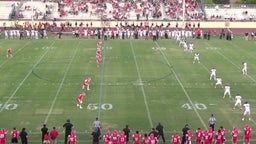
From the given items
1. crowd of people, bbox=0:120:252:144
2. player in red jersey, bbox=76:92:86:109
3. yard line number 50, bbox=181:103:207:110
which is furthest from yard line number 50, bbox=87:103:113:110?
crowd of people, bbox=0:120:252:144

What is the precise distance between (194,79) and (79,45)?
15995 millimetres

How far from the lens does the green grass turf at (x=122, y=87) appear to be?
20609 millimetres

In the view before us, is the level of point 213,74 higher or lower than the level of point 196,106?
higher

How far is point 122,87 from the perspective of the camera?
26156mm

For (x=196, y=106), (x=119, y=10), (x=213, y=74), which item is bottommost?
(x=196, y=106)

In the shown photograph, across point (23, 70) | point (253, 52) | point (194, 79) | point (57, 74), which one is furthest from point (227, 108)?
point (253, 52)

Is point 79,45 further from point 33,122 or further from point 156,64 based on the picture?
point 33,122

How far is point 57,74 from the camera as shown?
95.8 ft

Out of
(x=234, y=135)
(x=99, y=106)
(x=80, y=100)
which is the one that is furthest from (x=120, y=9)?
(x=234, y=135)

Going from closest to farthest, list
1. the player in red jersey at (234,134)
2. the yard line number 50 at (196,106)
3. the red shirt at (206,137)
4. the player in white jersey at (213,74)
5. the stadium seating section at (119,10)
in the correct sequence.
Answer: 1. the red shirt at (206,137)
2. the player in red jersey at (234,134)
3. the yard line number 50 at (196,106)
4. the player in white jersey at (213,74)
5. the stadium seating section at (119,10)

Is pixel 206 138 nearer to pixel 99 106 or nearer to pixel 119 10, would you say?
pixel 99 106

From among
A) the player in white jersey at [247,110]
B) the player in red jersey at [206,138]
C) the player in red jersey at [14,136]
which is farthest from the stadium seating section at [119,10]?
the player in red jersey at [206,138]

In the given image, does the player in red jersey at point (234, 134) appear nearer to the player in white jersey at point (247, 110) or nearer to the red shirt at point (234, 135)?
the red shirt at point (234, 135)

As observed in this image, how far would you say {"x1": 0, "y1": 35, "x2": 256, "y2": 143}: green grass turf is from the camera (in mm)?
20609
